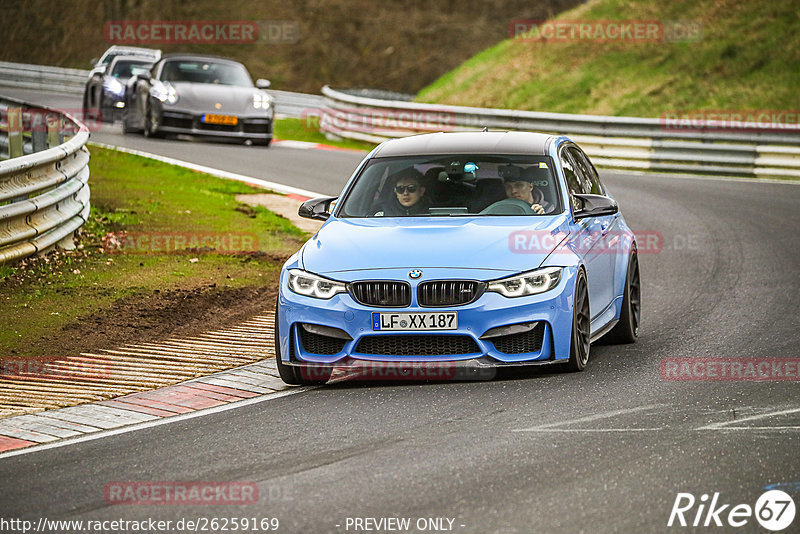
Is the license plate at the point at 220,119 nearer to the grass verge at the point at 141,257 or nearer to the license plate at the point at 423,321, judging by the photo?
the grass verge at the point at 141,257

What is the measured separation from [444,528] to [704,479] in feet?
4.42

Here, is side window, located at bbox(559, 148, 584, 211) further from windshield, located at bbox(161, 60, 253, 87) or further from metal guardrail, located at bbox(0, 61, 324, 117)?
metal guardrail, located at bbox(0, 61, 324, 117)

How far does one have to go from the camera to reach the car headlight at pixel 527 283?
26.4 ft

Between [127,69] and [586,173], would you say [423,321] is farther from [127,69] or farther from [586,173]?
[127,69]

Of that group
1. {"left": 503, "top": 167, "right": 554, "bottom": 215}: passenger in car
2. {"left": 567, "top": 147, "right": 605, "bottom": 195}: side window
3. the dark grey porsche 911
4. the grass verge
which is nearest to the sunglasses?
{"left": 503, "top": 167, "right": 554, "bottom": 215}: passenger in car

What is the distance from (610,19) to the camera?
37.7 metres

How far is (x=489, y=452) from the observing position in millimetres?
6465

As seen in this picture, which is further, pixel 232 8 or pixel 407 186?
pixel 232 8

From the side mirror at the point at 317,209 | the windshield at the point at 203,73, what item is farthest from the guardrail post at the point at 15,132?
the windshield at the point at 203,73

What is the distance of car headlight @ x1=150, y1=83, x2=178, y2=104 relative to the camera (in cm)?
2541

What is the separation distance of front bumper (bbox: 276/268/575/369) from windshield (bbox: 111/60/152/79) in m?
22.7

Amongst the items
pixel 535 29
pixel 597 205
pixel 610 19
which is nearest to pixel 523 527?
pixel 597 205

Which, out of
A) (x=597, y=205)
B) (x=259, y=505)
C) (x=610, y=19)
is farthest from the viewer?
(x=610, y=19)

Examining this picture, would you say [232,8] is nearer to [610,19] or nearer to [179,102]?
[610,19]
